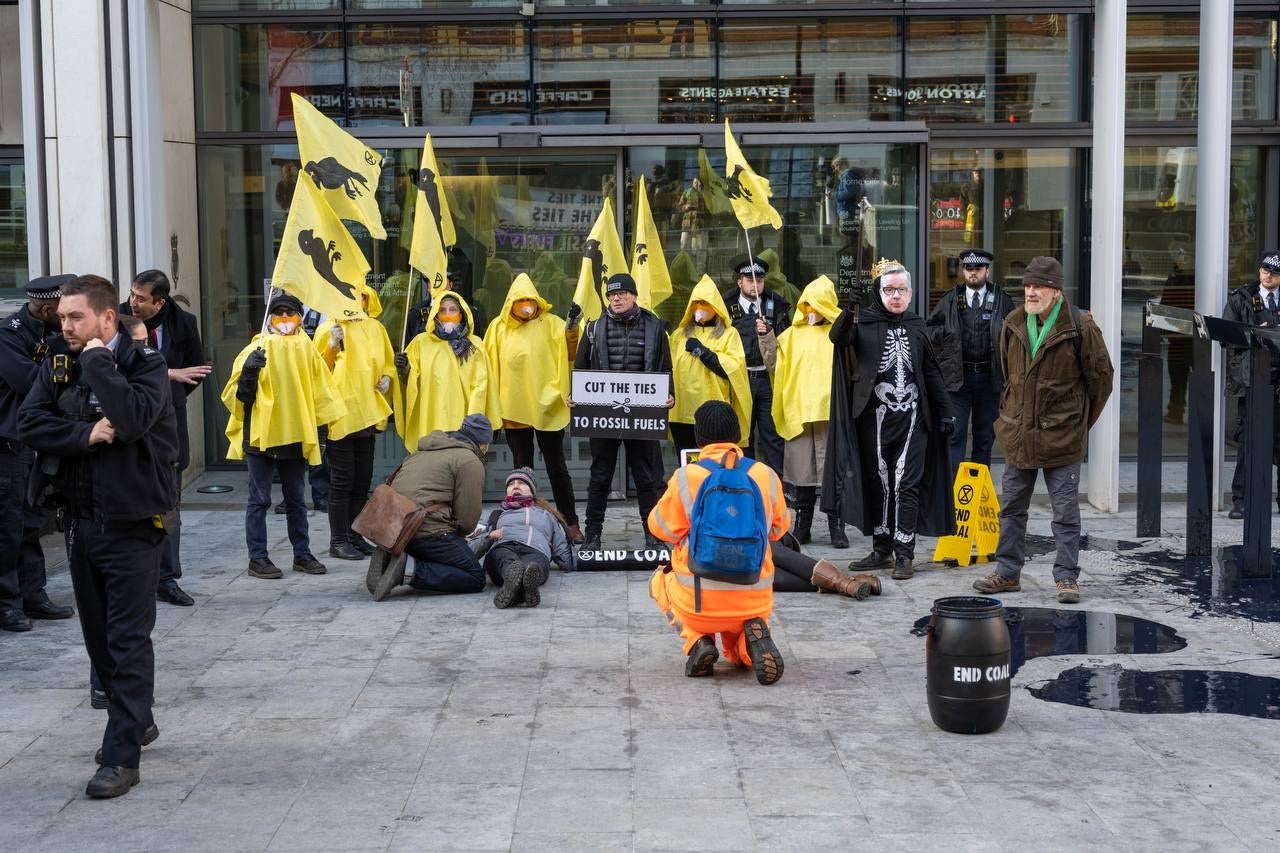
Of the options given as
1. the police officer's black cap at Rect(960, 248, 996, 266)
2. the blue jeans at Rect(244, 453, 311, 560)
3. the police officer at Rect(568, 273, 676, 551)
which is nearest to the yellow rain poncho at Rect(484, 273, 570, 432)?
the police officer at Rect(568, 273, 676, 551)

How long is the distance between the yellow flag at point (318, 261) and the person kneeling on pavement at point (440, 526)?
157 cm

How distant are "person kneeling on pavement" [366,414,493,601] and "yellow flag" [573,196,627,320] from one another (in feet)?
8.06

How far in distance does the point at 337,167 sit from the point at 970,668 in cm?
657

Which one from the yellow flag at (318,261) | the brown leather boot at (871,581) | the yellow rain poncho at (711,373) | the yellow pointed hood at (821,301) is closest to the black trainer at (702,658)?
the brown leather boot at (871,581)

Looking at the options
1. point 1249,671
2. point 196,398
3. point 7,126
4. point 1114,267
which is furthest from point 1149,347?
point 7,126

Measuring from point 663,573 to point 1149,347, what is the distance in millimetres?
4535

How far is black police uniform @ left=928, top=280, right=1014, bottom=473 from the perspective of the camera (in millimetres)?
12273

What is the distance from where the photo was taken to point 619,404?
1148cm

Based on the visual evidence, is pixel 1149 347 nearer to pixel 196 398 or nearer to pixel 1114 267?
pixel 1114 267

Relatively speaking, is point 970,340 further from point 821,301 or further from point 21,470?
point 21,470

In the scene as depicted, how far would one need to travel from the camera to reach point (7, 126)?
48.2ft

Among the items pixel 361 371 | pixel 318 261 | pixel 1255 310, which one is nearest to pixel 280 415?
pixel 361 371

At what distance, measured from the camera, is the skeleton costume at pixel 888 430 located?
10.8m

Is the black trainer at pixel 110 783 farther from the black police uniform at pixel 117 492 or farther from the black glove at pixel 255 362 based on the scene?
the black glove at pixel 255 362
